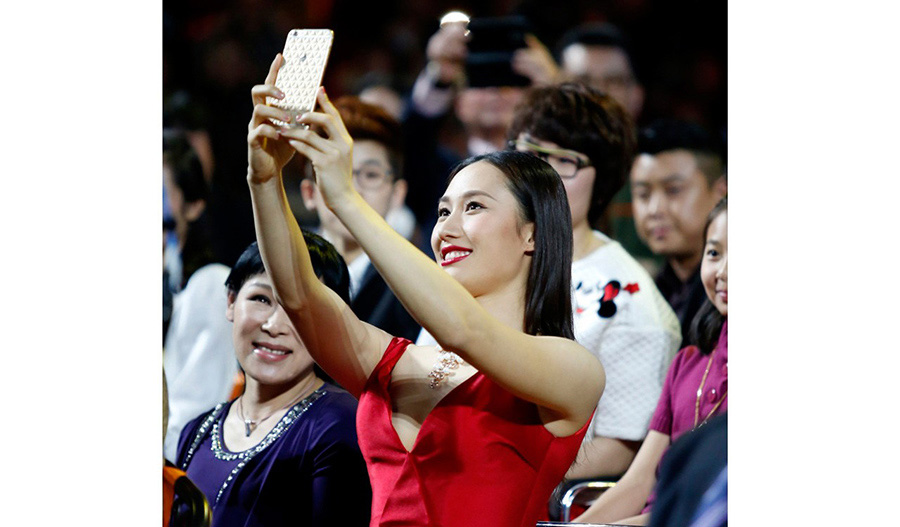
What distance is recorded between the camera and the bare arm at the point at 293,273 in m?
1.34

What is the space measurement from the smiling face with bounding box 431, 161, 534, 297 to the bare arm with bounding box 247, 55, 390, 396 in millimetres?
155

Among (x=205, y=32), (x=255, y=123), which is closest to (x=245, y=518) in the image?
(x=255, y=123)

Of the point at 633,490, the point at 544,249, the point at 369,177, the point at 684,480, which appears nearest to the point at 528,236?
the point at 544,249

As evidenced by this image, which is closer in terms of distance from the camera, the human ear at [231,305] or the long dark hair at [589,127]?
the human ear at [231,305]

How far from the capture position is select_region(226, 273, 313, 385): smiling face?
6.06 feet

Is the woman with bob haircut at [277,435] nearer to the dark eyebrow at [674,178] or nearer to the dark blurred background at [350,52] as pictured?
the dark blurred background at [350,52]

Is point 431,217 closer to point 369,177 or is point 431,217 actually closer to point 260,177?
point 369,177

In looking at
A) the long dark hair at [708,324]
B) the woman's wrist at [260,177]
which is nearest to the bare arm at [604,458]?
the long dark hair at [708,324]

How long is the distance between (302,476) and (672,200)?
1.21 m

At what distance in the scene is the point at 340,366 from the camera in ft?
4.85

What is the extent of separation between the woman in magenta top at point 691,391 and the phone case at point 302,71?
36.3 inches

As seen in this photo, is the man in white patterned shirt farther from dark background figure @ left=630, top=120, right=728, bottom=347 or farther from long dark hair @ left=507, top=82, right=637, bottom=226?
dark background figure @ left=630, top=120, right=728, bottom=347

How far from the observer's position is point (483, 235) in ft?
4.73
